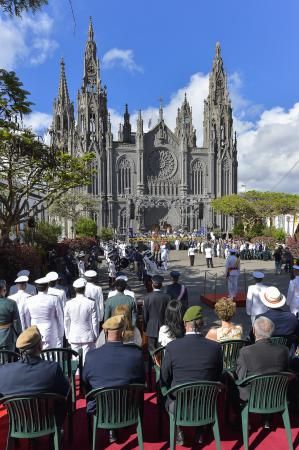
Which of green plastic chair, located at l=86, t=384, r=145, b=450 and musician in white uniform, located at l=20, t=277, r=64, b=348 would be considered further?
musician in white uniform, located at l=20, t=277, r=64, b=348

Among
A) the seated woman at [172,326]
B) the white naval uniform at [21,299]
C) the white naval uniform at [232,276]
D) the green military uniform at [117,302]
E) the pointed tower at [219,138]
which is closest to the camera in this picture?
the seated woman at [172,326]

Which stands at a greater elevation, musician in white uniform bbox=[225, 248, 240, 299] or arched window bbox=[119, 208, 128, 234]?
arched window bbox=[119, 208, 128, 234]

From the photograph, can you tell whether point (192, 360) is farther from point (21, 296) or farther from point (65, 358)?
point (21, 296)

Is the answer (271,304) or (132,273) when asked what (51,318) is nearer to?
(271,304)

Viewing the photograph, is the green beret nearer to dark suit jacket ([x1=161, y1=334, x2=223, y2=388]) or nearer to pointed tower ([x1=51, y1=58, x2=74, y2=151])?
dark suit jacket ([x1=161, y1=334, x2=223, y2=388])

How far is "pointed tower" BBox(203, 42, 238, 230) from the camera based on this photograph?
69500mm

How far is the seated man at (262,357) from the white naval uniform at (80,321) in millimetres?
2576

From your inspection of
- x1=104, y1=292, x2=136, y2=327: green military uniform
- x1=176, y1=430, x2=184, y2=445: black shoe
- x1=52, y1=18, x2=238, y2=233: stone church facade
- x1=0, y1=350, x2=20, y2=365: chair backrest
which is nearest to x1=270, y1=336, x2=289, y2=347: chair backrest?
x1=176, y1=430, x2=184, y2=445: black shoe

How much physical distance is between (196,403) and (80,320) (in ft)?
8.47

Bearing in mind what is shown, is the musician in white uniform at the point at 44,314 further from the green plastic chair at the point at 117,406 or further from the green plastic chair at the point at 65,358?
the green plastic chair at the point at 117,406

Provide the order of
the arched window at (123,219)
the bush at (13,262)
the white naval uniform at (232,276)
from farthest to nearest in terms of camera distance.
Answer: the arched window at (123,219)
the white naval uniform at (232,276)
the bush at (13,262)

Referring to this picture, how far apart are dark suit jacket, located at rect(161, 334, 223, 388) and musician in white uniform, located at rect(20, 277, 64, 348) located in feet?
Result: 8.67

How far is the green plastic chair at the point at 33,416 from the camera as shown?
320 cm

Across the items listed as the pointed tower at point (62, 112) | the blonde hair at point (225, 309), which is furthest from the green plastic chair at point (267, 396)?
the pointed tower at point (62, 112)
